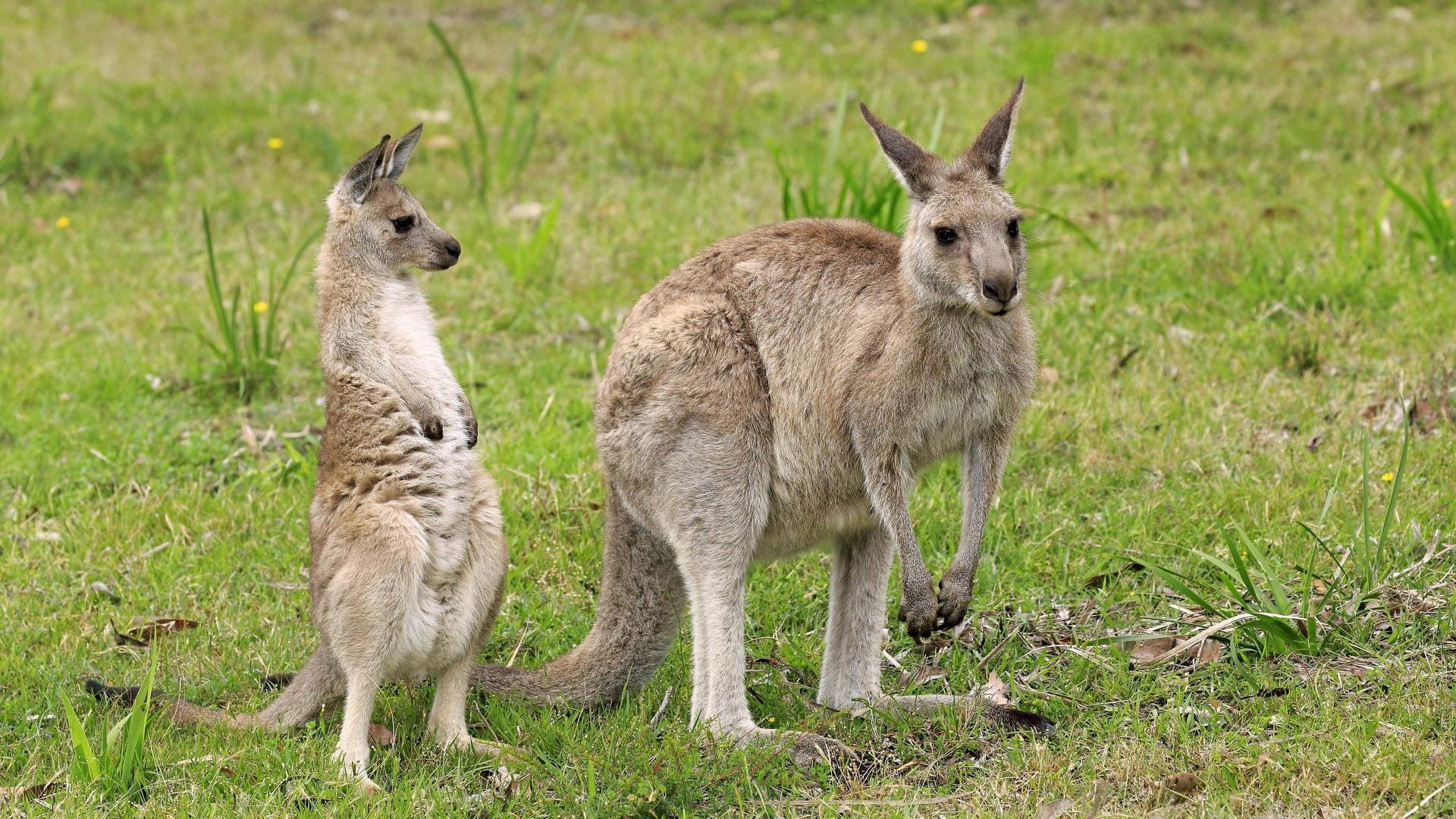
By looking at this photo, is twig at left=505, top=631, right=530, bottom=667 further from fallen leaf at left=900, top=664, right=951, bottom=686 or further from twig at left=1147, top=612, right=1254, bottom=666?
twig at left=1147, top=612, right=1254, bottom=666

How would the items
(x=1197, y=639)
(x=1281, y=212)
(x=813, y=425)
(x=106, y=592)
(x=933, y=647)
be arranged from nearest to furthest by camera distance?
(x=813, y=425) < (x=1197, y=639) < (x=933, y=647) < (x=106, y=592) < (x=1281, y=212)

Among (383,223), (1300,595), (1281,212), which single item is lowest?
(1300,595)

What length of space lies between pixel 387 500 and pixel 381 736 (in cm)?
61

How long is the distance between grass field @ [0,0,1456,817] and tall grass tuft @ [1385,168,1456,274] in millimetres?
79

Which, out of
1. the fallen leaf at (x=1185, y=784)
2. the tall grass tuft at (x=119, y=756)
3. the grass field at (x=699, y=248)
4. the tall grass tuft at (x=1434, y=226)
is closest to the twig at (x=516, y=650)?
the grass field at (x=699, y=248)

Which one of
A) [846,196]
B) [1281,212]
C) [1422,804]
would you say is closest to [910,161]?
[1422,804]

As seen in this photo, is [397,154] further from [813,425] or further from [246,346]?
[246,346]

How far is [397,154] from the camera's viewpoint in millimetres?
4203

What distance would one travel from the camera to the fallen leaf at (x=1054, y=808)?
327 cm

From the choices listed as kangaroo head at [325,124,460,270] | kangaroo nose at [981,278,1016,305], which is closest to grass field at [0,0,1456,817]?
kangaroo nose at [981,278,1016,305]

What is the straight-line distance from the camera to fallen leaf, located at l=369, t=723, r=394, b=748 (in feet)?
12.5

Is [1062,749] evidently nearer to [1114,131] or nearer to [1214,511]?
[1214,511]

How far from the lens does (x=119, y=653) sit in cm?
434

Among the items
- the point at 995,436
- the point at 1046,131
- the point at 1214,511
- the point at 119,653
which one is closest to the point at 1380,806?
the point at 995,436
